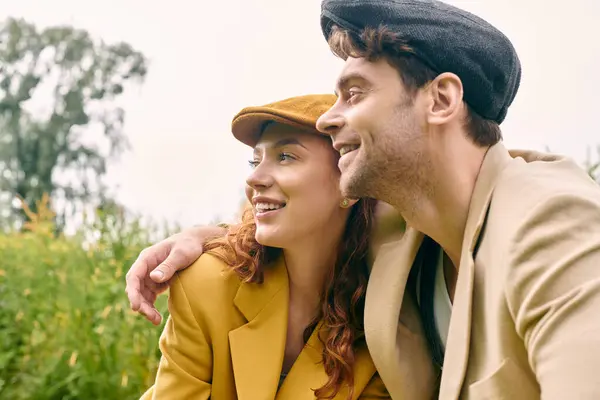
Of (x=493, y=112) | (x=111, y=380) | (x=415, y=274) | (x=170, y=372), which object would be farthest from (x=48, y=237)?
(x=493, y=112)

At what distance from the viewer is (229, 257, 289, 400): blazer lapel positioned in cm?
223

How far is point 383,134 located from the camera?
187 cm

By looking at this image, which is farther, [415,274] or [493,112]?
[415,274]

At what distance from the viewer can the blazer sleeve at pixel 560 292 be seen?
134cm

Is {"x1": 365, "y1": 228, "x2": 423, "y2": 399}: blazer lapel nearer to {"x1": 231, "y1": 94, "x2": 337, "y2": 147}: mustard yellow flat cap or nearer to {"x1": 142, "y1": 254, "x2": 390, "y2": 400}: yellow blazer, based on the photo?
{"x1": 142, "y1": 254, "x2": 390, "y2": 400}: yellow blazer

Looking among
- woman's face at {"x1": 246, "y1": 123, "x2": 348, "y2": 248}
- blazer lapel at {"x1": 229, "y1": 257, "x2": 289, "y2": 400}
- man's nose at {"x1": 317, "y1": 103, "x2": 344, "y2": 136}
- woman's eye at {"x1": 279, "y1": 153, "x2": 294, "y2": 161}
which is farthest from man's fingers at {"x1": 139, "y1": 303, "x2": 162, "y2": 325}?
man's nose at {"x1": 317, "y1": 103, "x2": 344, "y2": 136}

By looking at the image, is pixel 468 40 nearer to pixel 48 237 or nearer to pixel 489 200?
pixel 489 200

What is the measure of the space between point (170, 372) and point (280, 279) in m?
0.45

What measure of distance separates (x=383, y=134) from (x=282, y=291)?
29.1 inches

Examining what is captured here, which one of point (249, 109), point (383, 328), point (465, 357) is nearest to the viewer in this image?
point (465, 357)

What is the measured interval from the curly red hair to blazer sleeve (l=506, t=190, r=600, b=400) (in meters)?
0.76

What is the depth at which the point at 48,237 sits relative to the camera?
15.6ft

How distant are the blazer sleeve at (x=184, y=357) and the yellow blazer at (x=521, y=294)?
0.55 m

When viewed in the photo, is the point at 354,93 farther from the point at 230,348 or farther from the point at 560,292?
the point at 230,348
